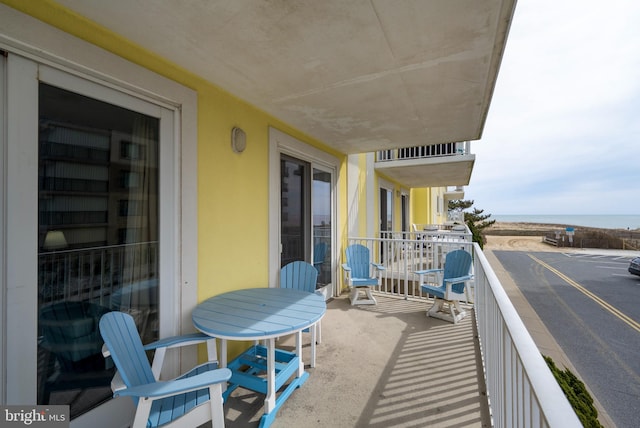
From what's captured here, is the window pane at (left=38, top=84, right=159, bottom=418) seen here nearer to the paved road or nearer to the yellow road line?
the paved road

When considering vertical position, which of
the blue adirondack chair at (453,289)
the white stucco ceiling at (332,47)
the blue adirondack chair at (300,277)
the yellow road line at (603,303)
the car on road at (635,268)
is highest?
the white stucco ceiling at (332,47)

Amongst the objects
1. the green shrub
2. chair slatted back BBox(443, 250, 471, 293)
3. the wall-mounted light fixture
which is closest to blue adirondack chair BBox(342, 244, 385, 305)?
chair slatted back BBox(443, 250, 471, 293)

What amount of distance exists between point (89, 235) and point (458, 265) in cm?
418

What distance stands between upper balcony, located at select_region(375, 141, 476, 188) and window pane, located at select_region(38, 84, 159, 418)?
507cm

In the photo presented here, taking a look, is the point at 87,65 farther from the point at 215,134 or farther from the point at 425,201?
the point at 425,201

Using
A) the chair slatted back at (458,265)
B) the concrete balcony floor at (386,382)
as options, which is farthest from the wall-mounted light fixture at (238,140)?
the chair slatted back at (458,265)

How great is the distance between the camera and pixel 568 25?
199 centimetres

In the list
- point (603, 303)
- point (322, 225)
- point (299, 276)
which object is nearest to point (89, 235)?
point (299, 276)

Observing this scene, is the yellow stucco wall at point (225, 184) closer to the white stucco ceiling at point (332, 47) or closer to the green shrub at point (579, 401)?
the white stucco ceiling at point (332, 47)

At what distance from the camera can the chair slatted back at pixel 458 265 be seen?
3.62 meters

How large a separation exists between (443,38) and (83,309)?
2899mm

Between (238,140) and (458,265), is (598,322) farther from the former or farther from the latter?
(238,140)

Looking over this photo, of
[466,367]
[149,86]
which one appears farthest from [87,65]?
[466,367]

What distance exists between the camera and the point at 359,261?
439 centimetres
